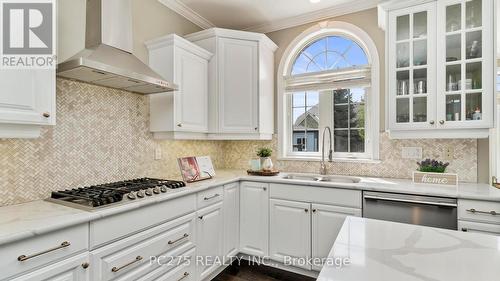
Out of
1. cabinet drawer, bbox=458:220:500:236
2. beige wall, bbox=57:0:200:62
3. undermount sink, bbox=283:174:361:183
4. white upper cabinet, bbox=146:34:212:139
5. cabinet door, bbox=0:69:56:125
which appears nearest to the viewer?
cabinet door, bbox=0:69:56:125

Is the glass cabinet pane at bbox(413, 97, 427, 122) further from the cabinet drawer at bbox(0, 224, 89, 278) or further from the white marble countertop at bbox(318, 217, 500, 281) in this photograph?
the cabinet drawer at bbox(0, 224, 89, 278)

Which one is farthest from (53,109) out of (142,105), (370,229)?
(370,229)

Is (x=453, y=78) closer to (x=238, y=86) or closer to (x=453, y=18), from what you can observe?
(x=453, y=18)

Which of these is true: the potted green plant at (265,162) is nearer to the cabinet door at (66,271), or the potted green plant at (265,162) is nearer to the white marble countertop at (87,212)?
the white marble countertop at (87,212)

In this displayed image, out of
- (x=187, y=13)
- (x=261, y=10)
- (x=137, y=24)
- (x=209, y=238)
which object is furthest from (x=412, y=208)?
(x=187, y=13)

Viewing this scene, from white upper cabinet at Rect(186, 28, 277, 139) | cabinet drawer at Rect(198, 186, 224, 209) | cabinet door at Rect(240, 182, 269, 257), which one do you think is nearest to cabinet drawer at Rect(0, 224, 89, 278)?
cabinet drawer at Rect(198, 186, 224, 209)

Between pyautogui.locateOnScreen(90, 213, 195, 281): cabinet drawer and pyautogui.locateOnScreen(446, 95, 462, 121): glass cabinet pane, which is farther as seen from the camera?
pyautogui.locateOnScreen(446, 95, 462, 121): glass cabinet pane

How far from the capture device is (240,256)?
A: 2.71 metres

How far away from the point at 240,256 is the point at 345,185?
1353 mm

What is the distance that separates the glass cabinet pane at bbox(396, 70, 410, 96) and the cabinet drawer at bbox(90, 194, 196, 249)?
205 centimetres

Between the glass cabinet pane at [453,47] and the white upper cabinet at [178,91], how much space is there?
7.30ft

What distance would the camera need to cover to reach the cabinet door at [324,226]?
7.38 feet

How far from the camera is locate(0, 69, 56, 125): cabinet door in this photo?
129cm

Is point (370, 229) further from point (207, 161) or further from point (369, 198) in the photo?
point (207, 161)
